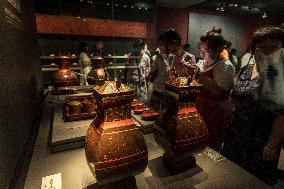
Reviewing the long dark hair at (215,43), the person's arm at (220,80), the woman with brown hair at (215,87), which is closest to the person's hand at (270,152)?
the woman with brown hair at (215,87)

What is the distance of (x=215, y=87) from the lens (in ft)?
6.34

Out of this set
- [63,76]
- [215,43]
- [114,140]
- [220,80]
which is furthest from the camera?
[63,76]

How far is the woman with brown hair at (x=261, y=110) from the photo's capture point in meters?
1.44

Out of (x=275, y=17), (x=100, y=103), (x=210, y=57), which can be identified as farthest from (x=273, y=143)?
(x=275, y=17)

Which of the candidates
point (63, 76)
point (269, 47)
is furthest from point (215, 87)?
point (63, 76)

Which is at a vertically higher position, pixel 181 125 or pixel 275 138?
pixel 181 125

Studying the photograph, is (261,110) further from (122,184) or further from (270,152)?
(122,184)

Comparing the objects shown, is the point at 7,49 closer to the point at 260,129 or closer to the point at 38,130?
the point at 38,130

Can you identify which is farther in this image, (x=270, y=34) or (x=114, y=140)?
(x=270, y=34)

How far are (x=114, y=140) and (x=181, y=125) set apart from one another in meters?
0.32

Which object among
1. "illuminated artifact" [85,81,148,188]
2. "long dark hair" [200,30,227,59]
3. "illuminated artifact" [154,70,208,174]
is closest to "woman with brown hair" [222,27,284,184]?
"long dark hair" [200,30,227,59]

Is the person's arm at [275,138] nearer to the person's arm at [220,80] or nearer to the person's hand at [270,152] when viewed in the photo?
the person's hand at [270,152]

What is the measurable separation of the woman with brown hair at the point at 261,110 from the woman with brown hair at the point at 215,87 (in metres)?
0.10

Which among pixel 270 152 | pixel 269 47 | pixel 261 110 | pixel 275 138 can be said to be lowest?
pixel 270 152
